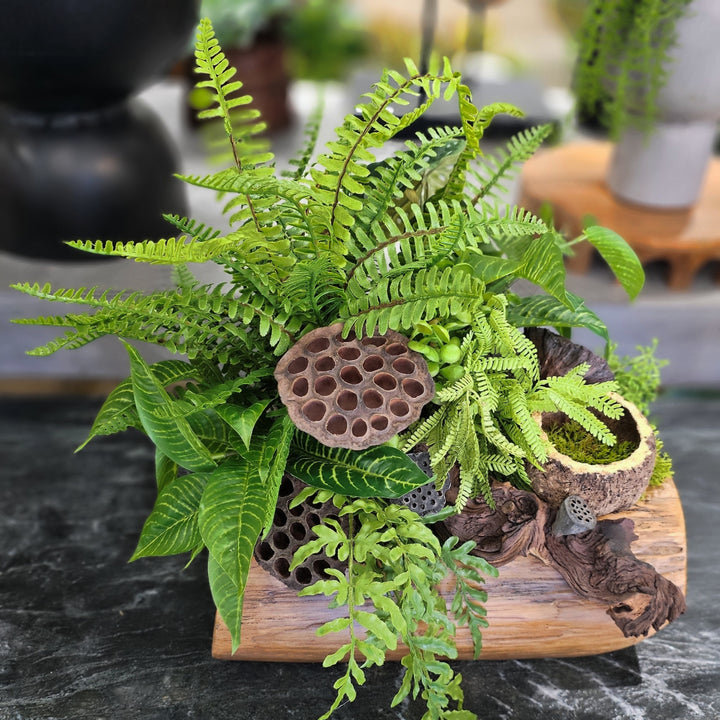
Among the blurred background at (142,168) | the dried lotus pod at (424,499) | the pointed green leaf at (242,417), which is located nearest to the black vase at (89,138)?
the blurred background at (142,168)

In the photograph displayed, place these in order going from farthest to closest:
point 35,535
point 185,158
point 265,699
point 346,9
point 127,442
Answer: point 346,9 < point 185,158 < point 127,442 < point 35,535 < point 265,699

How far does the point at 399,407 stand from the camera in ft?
2.06

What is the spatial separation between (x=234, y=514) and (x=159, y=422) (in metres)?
0.10

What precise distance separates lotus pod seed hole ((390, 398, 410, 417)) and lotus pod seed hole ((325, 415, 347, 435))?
1.6 inches

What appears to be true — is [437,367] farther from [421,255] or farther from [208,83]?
[208,83]

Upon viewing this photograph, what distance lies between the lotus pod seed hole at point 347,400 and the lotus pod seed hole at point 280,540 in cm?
14

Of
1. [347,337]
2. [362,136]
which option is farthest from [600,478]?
[362,136]

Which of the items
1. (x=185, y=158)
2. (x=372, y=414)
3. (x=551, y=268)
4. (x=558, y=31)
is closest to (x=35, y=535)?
(x=372, y=414)

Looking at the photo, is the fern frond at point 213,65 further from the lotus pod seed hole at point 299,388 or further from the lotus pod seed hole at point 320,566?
the lotus pod seed hole at point 320,566

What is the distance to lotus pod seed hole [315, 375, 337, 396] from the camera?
63cm

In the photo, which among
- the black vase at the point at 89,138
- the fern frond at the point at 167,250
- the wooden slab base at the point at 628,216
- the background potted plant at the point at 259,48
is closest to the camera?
the fern frond at the point at 167,250

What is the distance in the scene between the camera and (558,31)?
3246mm

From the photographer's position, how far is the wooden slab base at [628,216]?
1331 mm

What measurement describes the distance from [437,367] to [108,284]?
803 millimetres
